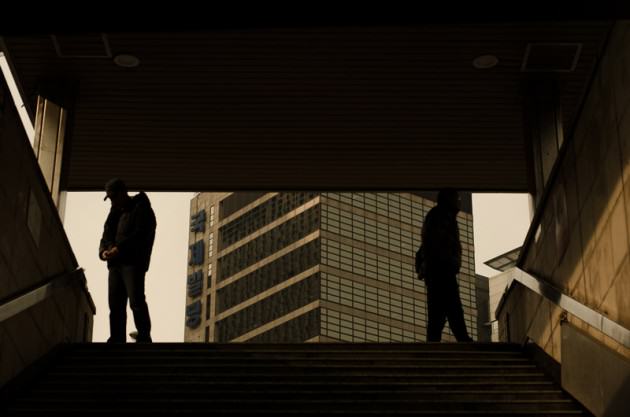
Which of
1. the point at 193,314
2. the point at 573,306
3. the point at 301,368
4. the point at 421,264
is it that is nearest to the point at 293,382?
the point at 301,368

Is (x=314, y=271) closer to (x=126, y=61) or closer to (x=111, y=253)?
(x=126, y=61)

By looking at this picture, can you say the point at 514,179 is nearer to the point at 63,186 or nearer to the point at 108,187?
the point at 63,186

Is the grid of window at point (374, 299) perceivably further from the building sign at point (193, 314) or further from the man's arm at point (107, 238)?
the man's arm at point (107, 238)

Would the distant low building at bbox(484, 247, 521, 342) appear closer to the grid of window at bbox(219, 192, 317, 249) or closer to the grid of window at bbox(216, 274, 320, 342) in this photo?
the grid of window at bbox(219, 192, 317, 249)

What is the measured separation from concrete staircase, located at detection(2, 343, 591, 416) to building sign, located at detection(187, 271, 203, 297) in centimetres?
9724

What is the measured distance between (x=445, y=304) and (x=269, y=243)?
84.9 metres

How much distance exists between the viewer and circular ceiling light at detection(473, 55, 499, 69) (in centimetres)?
1340

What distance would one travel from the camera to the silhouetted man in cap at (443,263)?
454 inches

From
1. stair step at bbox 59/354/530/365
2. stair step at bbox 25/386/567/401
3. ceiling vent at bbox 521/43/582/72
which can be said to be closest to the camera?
stair step at bbox 25/386/567/401

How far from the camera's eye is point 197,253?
360ft

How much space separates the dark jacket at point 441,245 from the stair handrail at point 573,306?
1.92 ft

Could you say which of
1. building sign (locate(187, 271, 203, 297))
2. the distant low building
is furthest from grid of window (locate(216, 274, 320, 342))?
the distant low building

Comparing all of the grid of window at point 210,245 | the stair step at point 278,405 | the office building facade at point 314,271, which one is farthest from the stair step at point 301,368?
the grid of window at point 210,245

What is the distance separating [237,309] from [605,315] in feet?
297
